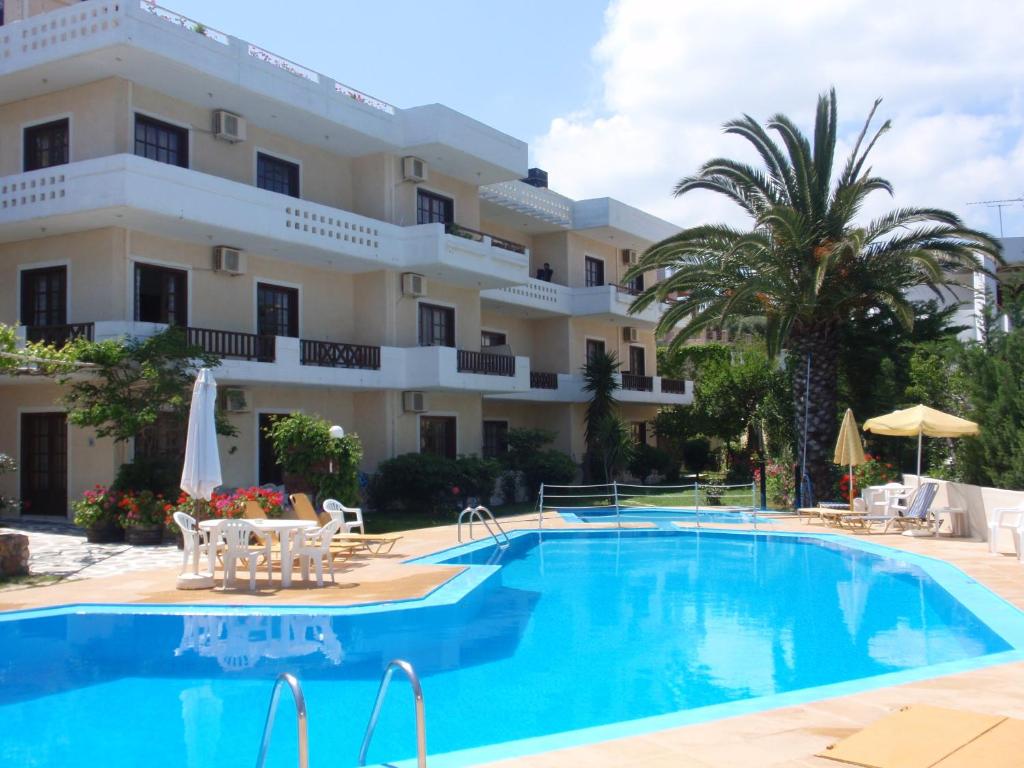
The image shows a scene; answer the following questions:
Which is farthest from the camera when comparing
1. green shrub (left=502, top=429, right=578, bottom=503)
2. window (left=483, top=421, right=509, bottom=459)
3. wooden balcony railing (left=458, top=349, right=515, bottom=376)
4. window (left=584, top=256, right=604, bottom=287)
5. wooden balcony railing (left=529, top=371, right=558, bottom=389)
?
window (left=584, top=256, right=604, bottom=287)

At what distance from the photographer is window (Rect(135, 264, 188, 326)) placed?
63.1 ft

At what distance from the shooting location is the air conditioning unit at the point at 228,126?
67.6ft

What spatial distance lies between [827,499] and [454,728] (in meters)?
17.6

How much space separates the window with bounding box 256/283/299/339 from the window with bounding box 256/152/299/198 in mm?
2350

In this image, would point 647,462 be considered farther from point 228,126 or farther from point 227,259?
point 228,126

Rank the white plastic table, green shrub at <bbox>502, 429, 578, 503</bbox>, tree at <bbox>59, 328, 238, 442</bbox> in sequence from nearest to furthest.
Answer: the white plastic table
tree at <bbox>59, 328, 238, 442</bbox>
green shrub at <bbox>502, 429, 578, 503</bbox>

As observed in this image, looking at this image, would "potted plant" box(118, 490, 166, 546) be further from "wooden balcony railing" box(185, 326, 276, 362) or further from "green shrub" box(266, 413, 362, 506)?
"wooden balcony railing" box(185, 326, 276, 362)

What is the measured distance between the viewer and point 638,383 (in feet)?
112

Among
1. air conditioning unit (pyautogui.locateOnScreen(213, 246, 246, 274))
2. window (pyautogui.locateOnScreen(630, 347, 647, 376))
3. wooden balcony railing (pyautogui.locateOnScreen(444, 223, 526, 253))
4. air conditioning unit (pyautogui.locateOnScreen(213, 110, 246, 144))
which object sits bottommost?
window (pyautogui.locateOnScreen(630, 347, 647, 376))

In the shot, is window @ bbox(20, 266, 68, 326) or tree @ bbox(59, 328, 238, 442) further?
window @ bbox(20, 266, 68, 326)

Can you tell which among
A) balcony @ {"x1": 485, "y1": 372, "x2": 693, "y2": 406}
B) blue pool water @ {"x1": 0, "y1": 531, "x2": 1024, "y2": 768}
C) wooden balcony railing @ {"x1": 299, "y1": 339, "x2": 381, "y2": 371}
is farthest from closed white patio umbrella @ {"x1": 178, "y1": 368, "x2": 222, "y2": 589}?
balcony @ {"x1": 485, "y1": 372, "x2": 693, "y2": 406}

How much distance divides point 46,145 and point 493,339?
50.9 ft

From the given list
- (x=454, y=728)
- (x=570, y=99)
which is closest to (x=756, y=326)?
(x=570, y=99)

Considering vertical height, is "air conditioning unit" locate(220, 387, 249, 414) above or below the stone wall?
above
